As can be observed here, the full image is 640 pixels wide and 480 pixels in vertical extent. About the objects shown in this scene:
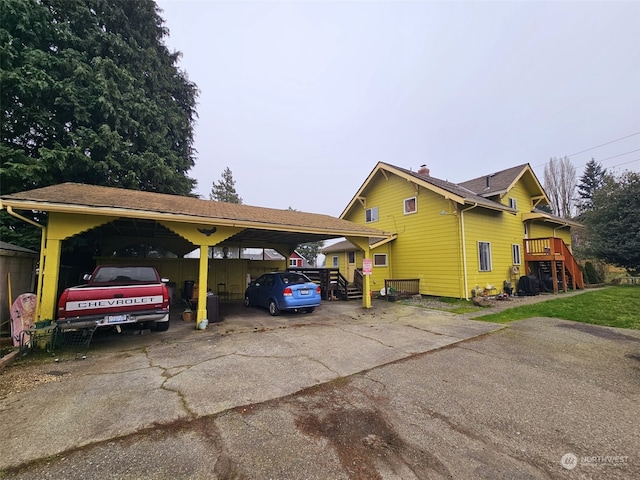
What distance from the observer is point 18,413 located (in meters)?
3.21

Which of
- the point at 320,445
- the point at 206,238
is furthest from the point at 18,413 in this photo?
the point at 206,238

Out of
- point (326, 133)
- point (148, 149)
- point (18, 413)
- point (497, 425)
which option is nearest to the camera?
point (497, 425)

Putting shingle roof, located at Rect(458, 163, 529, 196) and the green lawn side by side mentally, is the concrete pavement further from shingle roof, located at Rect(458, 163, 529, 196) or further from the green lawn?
shingle roof, located at Rect(458, 163, 529, 196)

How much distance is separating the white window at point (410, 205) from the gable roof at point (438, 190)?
1079 millimetres

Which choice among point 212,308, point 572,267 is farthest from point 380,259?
point 572,267

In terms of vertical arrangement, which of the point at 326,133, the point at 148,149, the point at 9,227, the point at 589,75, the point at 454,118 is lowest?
the point at 9,227

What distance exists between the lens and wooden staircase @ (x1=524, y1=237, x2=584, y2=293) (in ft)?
49.3

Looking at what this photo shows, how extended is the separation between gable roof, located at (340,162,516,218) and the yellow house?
0.13 feet

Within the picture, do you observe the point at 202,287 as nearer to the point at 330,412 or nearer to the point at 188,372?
the point at 188,372

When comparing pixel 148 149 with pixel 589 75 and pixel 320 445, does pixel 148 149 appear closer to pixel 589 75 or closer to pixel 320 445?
pixel 320 445

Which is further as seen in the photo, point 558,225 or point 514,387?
point 558,225

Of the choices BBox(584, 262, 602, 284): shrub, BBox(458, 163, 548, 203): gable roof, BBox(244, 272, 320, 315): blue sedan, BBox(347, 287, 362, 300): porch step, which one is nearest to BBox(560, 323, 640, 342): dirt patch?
BBox(244, 272, 320, 315): blue sedan

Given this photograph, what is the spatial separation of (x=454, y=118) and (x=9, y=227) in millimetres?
27518

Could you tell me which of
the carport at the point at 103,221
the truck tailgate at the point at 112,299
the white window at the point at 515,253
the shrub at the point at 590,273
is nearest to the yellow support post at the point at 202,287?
the carport at the point at 103,221
